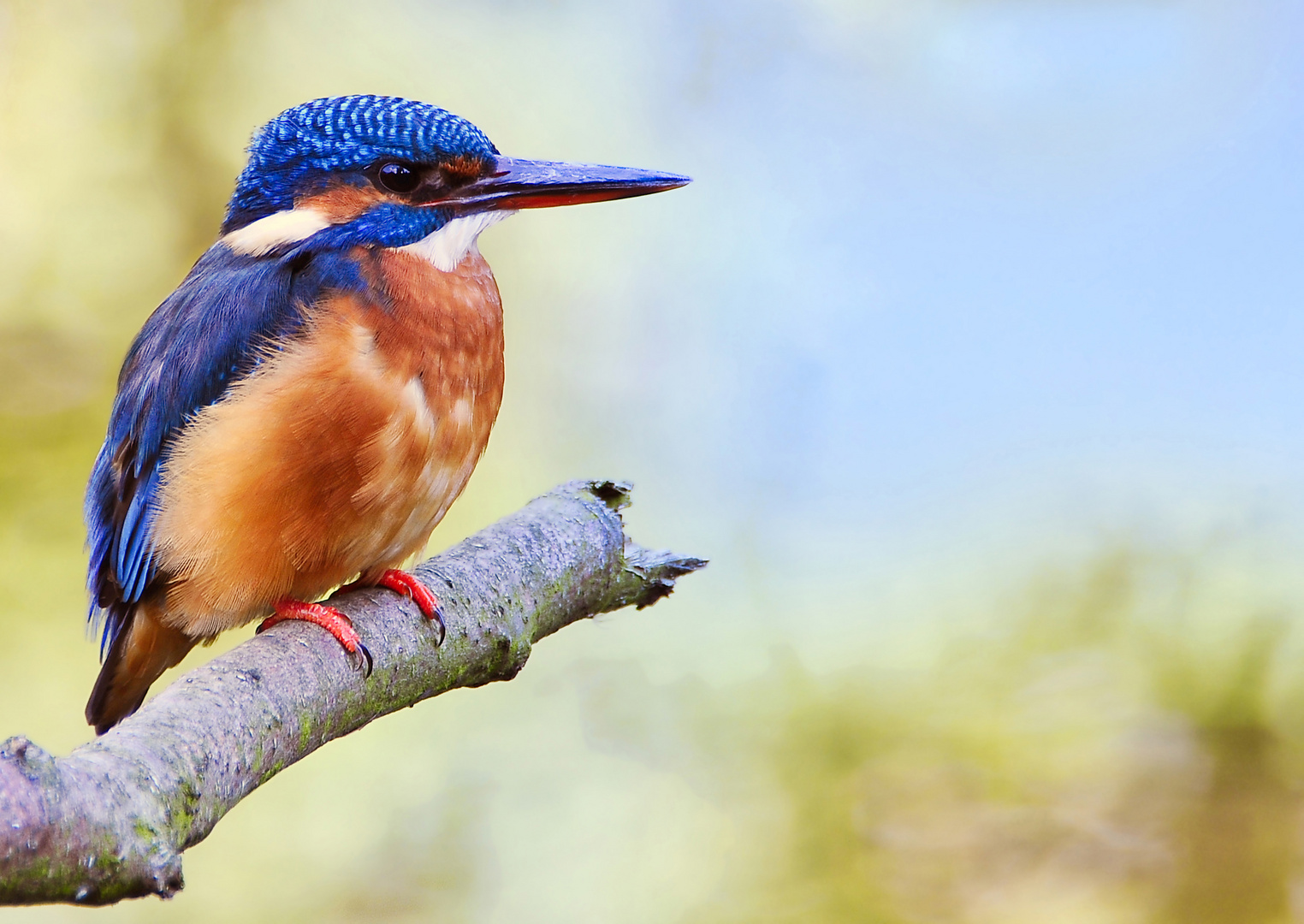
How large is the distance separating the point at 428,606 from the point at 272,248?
0.58 m

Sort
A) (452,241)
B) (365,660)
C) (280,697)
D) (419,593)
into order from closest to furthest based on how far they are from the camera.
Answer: (280,697) → (365,660) → (419,593) → (452,241)

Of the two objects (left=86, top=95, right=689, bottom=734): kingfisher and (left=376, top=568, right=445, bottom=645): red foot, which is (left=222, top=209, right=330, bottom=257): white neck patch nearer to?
(left=86, top=95, right=689, bottom=734): kingfisher

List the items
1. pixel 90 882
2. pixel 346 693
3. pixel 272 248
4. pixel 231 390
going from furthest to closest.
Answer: pixel 272 248 → pixel 231 390 → pixel 346 693 → pixel 90 882

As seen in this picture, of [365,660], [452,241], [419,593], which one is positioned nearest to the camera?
[365,660]

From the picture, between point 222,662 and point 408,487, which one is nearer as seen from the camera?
point 222,662

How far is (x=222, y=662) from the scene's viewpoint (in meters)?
1.41

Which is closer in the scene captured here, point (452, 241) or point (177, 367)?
point (177, 367)

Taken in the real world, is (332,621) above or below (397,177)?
below

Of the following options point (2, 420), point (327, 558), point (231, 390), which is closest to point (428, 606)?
point (327, 558)

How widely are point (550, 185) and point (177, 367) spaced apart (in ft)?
2.00

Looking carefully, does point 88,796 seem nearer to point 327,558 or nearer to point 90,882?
point 90,882

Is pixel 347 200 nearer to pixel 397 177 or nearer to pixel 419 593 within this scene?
pixel 397 177

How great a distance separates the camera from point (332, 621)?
1.59 m

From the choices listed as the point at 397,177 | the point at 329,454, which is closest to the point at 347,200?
the point at 397,177
